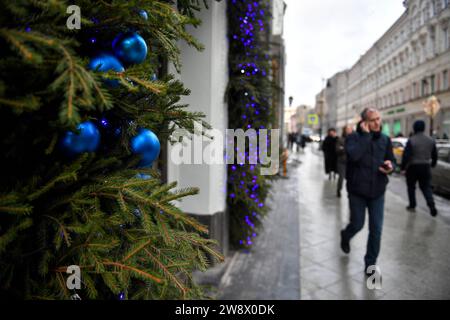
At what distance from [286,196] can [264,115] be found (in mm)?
5101

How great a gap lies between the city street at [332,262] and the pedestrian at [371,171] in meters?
0.39

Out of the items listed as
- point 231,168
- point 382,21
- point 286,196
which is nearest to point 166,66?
point 231,168

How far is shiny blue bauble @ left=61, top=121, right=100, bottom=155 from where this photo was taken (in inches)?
39.0

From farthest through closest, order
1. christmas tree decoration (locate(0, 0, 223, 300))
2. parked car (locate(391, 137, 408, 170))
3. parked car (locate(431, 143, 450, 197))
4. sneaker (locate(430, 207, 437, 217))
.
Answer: parked car (locate(391, 137, 408, 170)) < parked car (locate(431, 143, 450, 197)) < sneaker (locate(430, 207, 437, 217)) < christmas tree decoration (locate(0, 0, 223, 300))

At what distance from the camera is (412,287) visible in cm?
327

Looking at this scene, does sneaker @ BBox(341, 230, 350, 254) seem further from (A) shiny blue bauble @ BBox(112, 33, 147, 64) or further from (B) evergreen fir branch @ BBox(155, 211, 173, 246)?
(A) shiny blue bauble @ BBox(112, 33, 147, 64)

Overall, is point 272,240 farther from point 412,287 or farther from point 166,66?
point 166,66

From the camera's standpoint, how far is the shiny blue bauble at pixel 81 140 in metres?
0.99

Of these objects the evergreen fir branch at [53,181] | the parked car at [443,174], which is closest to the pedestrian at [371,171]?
the evergreen fir branch at [53,181]

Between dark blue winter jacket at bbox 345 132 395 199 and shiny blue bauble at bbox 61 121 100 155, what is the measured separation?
137 inches

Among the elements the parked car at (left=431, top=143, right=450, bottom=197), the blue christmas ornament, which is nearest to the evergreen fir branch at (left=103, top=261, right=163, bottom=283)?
the blue christmas ornament

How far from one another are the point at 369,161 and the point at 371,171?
0.12m

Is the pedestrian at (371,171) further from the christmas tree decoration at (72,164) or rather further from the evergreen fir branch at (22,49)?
the evergreen fir branch at (22,49)

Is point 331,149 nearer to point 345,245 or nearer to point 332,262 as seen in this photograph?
point 345,245
